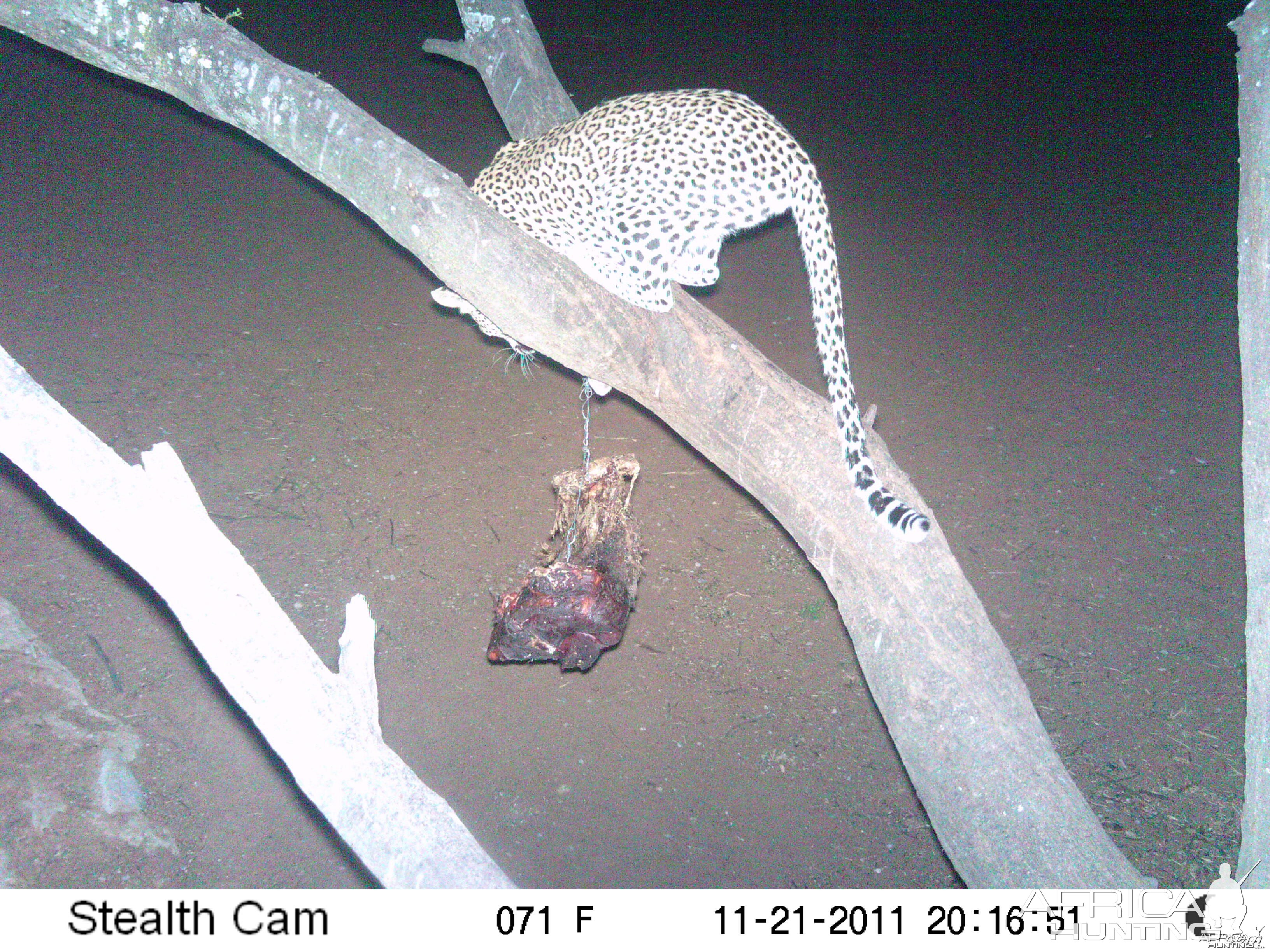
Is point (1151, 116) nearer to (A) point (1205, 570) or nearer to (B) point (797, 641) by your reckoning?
(A) point (1205, 570)

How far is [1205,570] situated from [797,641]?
2.01 m

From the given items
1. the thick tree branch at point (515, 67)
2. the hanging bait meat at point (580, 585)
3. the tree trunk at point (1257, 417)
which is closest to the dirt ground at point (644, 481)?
the hanging bait meat at point (580, 585)

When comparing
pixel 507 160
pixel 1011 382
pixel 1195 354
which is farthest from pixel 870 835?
pixel 1195 354

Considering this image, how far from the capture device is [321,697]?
2.31 m

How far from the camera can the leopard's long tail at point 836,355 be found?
2.69m

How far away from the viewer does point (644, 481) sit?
16.9ft

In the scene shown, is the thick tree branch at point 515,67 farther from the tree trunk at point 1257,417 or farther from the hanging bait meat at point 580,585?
the tree trunk at point 1257,417

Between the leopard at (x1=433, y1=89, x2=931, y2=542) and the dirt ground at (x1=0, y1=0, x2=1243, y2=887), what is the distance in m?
1.54

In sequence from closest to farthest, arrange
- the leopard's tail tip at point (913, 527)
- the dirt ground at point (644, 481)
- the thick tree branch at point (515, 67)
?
the leopard's tail tip at point (913, 527)
the dirt ground at point (644, 481)
the thick tree branch at point (515, 67)

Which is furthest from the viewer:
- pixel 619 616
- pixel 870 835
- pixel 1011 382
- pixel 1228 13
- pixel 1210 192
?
pixel 1228 13

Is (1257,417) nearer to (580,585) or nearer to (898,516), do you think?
(898,516)

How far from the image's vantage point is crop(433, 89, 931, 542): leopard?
306 centimetres

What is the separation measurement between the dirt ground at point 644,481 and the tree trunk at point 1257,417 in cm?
147

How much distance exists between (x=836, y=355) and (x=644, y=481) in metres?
2.27
